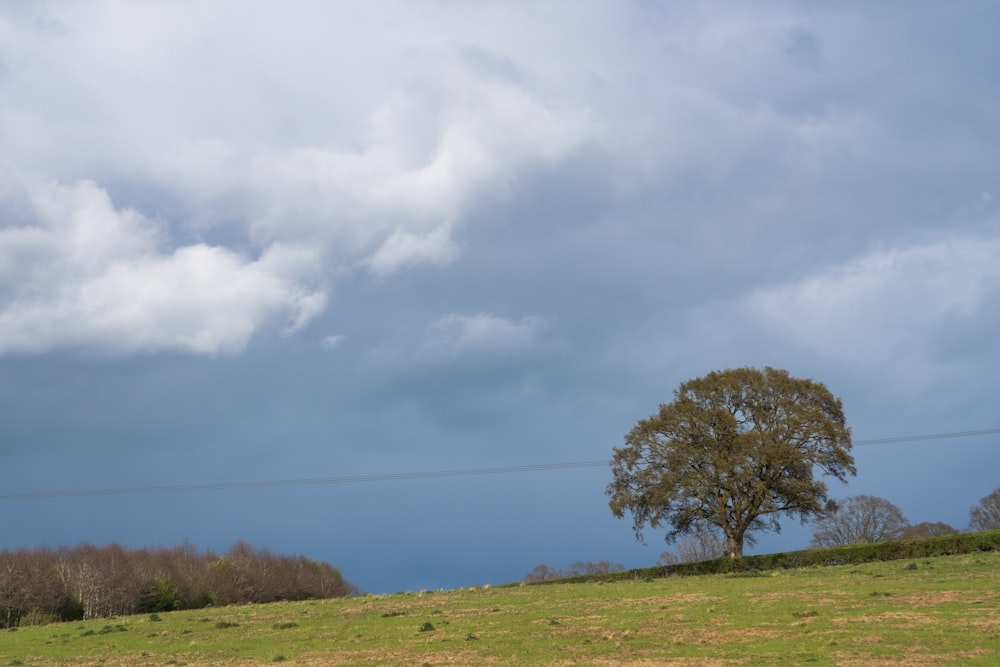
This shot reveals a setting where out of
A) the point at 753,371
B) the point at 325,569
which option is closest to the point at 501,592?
the point at 753,371

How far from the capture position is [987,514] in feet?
360

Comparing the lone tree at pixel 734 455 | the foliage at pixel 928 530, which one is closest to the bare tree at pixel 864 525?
the foliage at pixel 928 530

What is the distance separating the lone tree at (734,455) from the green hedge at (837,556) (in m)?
2.45

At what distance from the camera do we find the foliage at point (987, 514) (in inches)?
4254

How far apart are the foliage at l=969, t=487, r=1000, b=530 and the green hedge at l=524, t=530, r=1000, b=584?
5835 centimetres

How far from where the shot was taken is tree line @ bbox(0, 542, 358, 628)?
56000 millimetres

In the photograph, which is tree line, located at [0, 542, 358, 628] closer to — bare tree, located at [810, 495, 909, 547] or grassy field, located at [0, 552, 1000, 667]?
grassy field, located at [0, 552, 1000, 667]

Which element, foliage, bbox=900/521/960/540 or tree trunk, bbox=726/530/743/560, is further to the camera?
foliage, bbox=900/521/960/540

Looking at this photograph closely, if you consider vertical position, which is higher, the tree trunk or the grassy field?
the grassy field

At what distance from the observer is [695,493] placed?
65625 mm

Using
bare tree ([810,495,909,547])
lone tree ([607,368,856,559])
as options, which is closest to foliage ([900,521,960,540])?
bare tree ([810,495,909,547])

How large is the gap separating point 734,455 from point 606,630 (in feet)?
135

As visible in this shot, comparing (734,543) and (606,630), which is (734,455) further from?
(606,630)

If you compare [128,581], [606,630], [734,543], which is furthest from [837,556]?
[128,581]
